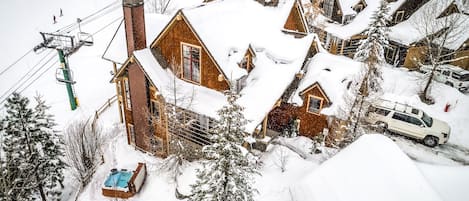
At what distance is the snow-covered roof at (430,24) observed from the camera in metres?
31.7

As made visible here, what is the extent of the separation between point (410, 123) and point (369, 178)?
573 inches

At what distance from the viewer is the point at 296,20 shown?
29547 millimetres

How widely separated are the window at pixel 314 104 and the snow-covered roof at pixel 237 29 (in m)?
3.27

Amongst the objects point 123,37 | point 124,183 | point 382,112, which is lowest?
point 124,183

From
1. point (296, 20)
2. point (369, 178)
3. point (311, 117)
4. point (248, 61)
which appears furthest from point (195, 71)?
point (369, 178)

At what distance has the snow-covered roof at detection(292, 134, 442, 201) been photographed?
36.6ft

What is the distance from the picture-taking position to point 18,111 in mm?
21328

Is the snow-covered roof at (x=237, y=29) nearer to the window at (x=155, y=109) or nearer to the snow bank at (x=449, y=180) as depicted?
the window at (x=155, y=109)

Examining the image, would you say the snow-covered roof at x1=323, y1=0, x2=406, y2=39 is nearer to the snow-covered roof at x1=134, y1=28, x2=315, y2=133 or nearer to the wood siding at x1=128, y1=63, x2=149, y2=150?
the snow-covered roof at x1=134, y1=28, x2=315, y2=133

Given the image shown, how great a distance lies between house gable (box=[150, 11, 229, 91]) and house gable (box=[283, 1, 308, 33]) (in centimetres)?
918

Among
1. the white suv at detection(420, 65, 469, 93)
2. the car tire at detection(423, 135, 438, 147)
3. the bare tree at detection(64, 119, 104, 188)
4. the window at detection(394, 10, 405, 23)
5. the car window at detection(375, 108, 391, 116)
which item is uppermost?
the window at detection(394, 10, 405, 23)

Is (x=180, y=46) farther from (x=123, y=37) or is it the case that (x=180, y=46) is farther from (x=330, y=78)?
(x=330, y=78)

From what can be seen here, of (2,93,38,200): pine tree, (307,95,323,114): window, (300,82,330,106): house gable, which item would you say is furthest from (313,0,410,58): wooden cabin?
(2,93,38,200): pine tree

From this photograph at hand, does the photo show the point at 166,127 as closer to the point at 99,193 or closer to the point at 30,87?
the point at 99,193
